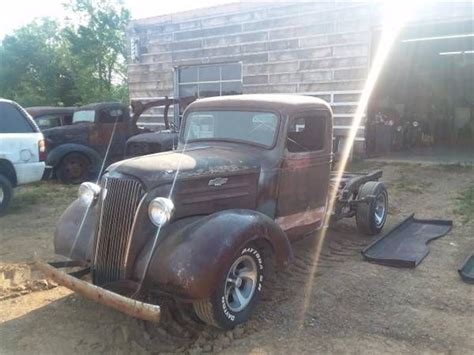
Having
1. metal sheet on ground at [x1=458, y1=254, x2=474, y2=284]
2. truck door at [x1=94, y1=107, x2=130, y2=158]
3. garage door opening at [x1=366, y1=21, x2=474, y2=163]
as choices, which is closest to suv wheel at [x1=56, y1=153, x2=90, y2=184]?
truck door at [x1=94, y1=107, x2=130, y2=158]

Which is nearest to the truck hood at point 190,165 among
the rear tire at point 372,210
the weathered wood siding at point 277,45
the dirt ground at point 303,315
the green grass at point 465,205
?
the dirt ground at point 303,315

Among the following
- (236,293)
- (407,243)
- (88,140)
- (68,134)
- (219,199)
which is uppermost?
(68,134)

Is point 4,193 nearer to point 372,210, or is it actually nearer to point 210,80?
point 372,210

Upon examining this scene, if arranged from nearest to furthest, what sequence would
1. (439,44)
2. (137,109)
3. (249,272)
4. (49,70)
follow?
(249,272) < (137,109) < (439,44) < (49,70)

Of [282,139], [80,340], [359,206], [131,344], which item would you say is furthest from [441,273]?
[80,340]

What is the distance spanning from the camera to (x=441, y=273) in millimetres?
4965

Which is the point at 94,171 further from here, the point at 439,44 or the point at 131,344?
the point at 439,44

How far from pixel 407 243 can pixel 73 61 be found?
92.2 feet

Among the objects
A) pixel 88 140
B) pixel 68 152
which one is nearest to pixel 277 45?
pixel 88 140

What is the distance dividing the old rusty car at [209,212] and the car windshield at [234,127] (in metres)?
0.01

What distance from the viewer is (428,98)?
18594 mm

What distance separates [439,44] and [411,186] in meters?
10.6

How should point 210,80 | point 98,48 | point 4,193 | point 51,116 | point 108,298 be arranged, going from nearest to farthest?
point 108,298
point 4,193
point 51,116
point 210,80
point 98,48

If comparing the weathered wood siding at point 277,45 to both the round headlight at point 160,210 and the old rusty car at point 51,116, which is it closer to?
the old rusty car at point 51,116
